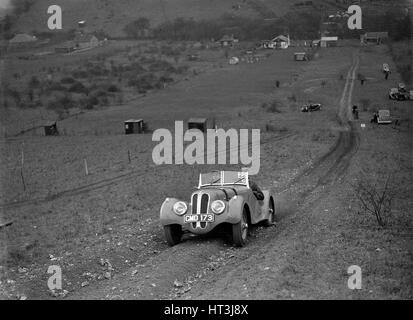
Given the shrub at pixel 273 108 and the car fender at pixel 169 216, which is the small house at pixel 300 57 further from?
the car fender at pixel 169 216

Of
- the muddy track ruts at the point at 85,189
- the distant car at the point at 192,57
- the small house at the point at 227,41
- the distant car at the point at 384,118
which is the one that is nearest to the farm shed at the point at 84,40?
the distant car at the point at 192,57

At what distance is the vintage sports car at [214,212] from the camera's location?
13.9 meters

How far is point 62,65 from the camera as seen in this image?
92.2 metres

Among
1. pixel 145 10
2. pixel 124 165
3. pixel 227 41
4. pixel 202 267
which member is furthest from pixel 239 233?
pixel 227 41

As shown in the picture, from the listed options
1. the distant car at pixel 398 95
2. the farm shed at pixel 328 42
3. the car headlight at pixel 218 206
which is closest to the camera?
the car headlight at pixel 218 206

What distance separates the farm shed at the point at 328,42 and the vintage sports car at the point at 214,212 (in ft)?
286

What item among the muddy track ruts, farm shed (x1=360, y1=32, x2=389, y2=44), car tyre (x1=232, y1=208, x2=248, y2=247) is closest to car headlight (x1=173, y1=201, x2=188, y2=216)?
car tyre (x1=232, y1=208, x2=248, y2=247)

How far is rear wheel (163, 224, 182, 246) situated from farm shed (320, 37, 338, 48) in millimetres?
88719

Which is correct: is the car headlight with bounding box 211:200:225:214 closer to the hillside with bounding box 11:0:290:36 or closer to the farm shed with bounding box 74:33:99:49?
the hillside with bounding box 11:0:290:36

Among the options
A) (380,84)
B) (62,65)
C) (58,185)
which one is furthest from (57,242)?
(62,65)

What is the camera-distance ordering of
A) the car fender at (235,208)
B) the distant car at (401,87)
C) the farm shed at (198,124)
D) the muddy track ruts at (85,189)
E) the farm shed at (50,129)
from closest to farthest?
the car fender at (235,208)
the muddy track ruts at (85,189)
the farm shed at (198,124)
the farm shed at (50,129)
the distant car at (401,87)

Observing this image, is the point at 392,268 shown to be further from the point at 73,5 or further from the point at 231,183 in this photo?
the point at 73,5

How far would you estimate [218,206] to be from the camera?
1393 cm

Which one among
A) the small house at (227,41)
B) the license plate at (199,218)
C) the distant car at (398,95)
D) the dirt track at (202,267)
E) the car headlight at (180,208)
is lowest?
the dirt track at (202,267)
